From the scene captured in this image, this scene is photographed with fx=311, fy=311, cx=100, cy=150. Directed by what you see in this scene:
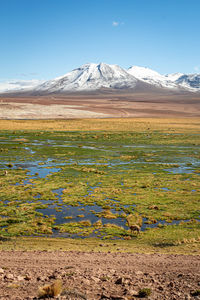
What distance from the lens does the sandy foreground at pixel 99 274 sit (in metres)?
11.3

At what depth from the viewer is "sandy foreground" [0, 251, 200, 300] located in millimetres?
11266

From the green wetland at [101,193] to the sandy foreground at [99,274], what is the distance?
3152 mm

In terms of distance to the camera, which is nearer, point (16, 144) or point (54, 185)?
point (54, 185)

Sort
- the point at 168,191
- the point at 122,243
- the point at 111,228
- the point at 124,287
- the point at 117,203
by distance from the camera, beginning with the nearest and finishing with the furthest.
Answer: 1. the point at 124,287
2. the point at 122,243
3. the point at 111,228
4. the point at 117,203
5. the point at 168,191

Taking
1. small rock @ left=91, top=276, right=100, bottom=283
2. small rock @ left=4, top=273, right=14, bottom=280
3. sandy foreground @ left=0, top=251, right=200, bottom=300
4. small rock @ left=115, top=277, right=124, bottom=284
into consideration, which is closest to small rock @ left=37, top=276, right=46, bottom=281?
sandy foreground @ left=0, top=251, right=200, bottom=300

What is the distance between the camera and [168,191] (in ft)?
95.2

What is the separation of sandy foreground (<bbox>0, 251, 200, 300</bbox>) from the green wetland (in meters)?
3.15

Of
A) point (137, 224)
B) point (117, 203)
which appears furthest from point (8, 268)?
point (117, 203)

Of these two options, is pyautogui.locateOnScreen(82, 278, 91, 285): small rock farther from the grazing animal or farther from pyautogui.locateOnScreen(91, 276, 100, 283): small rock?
the grazing animal

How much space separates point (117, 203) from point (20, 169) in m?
16.4

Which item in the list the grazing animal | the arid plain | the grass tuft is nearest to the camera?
the grass tuft

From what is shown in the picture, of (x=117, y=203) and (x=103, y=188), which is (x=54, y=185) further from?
(x=117, y=203)

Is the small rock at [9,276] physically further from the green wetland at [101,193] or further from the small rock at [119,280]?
the green wetland at [101,193]

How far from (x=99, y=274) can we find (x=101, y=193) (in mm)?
15417
